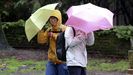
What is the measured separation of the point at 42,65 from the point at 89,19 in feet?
23.7

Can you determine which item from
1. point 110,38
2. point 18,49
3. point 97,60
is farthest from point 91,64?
point 18,49

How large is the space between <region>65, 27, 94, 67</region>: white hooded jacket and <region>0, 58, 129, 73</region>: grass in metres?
5.93

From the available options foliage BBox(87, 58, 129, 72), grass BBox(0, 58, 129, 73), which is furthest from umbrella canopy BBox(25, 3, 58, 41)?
foliage BBox(87, 58, 129, 72)

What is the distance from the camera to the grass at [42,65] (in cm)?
1309

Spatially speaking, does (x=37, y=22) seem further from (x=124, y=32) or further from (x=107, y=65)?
(x=124, y=32)

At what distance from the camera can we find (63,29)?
7531 millimetres

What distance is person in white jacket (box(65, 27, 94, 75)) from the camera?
686cm

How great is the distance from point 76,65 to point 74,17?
756 mm

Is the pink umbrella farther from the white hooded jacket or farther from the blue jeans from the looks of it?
the blue jeans

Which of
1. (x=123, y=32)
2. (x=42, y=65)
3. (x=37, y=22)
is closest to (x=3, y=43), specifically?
(x=42, y=65)

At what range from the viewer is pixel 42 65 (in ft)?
45.2

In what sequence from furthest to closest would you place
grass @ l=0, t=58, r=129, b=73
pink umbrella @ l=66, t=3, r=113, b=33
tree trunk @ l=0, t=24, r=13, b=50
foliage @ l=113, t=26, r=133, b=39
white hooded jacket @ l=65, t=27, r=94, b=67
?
1. tree trunk @ l=0, t=24, r=13, b=50
2. foliage @ l=113, t=26, r=133, b=39
3. grass @ l=0, t=58, r=129, b=73
4. white hooded jacket @ l=65, t=27, r=94, b=67
5. pink umbrella @ l=66, t=3, r=113, b=33

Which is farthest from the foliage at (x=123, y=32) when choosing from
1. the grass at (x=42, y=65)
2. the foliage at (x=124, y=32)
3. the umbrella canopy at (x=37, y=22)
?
the umbrella canopy at (x=37, y=22)

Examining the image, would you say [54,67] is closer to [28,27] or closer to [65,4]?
[28,27]
